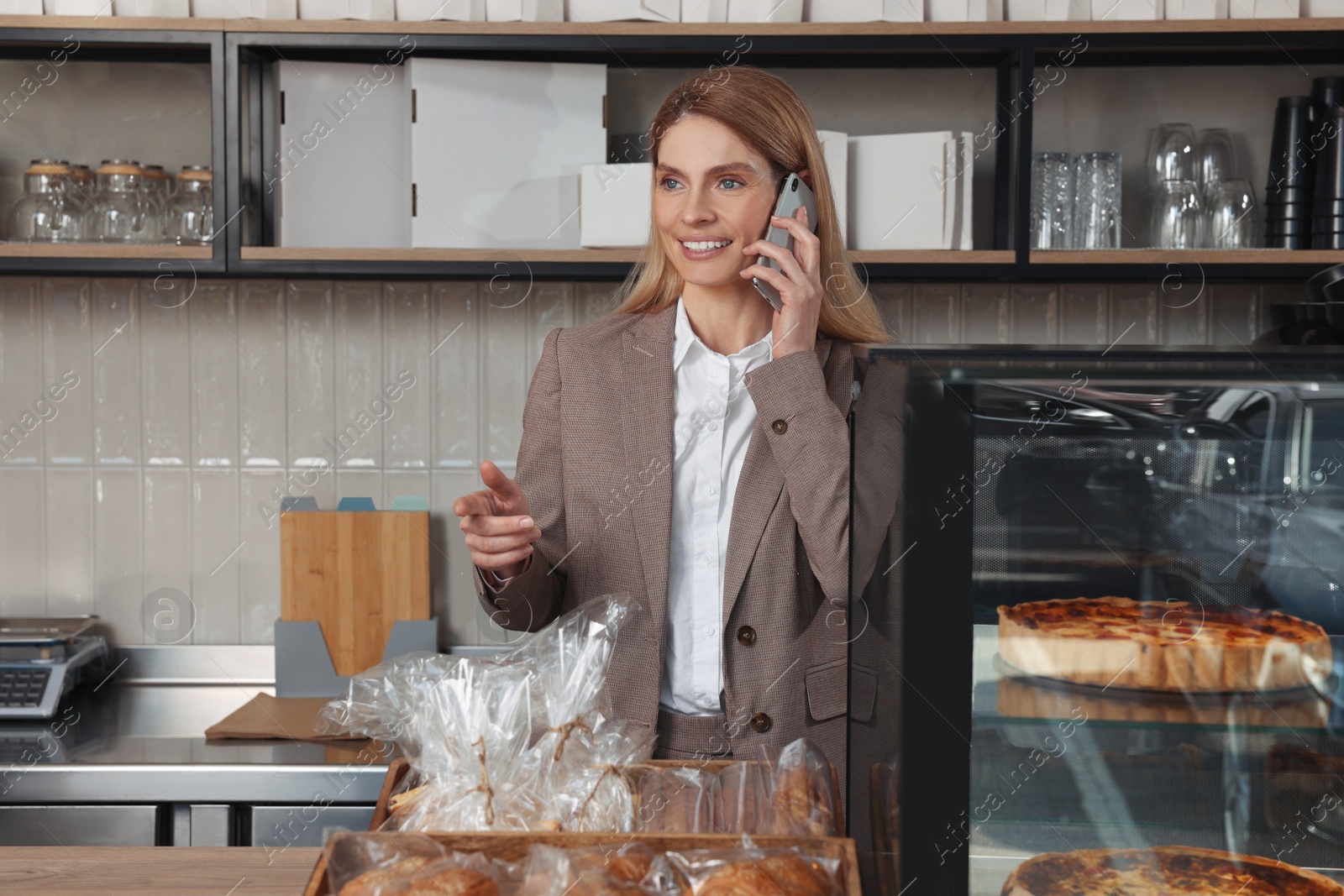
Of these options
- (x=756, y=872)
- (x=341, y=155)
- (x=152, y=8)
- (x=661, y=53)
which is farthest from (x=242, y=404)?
(x=756, y=872)

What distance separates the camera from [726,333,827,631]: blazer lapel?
114cm

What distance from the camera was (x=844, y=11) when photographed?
173 centimetres

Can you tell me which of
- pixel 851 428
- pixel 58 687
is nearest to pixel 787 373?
pixel 851 428

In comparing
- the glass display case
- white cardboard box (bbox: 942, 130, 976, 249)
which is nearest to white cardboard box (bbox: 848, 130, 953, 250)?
white cardboard box (bbox: 942, 130, 976, 249)

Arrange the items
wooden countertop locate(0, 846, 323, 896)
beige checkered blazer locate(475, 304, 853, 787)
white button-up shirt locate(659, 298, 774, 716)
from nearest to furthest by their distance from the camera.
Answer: wooden countertop locate(0, 846, 323, 896) → beige checkered blazer locate(475, 304, 853, 787) → white button-up shirt locate(659, 298, 774, 716)

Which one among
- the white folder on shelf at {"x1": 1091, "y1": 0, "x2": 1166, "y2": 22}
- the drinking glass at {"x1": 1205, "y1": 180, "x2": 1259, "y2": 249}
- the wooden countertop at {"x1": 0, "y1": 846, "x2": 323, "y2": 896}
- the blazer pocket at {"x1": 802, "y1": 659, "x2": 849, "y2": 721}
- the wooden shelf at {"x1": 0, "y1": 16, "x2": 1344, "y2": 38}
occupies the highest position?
the white folder on shelf at {"x1": 1091, "y1": 0, "x2": 1166, "y2": 22}

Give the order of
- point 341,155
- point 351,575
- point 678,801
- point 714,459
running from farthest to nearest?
point 351,575 < point 341,155 < point 714,459 < point 678,801

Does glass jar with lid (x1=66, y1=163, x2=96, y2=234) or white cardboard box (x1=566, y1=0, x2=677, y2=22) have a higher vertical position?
white cardboard box (x1=566, y1=0, x2=677, y2=22)

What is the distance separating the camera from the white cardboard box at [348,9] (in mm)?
1732

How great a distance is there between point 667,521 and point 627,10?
0.99 m

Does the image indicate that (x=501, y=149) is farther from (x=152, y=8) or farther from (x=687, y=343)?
(x=687, y=343)

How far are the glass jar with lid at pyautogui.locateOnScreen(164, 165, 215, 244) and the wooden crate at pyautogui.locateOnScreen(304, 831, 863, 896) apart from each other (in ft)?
5.13

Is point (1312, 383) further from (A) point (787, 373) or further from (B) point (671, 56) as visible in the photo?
(B) point (671, 56)

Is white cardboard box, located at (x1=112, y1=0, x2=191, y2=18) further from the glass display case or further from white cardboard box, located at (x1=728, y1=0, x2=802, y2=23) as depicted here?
the glass display case
